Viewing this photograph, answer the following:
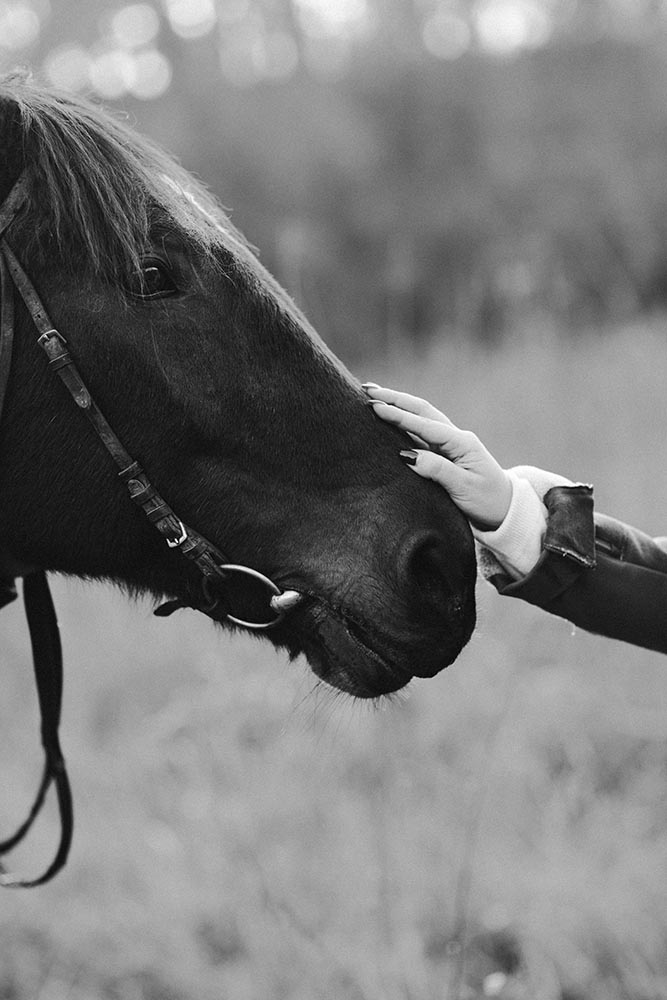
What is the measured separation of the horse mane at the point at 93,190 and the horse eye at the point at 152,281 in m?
0.02

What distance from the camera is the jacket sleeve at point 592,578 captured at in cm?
171

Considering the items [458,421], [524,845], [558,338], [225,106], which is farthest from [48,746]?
[225,106]

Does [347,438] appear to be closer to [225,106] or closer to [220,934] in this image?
[220,934]

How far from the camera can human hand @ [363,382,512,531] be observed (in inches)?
64.7

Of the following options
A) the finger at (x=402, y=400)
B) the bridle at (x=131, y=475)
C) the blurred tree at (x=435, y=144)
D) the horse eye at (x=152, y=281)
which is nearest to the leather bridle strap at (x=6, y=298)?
the bridle at (x=131, y=475)

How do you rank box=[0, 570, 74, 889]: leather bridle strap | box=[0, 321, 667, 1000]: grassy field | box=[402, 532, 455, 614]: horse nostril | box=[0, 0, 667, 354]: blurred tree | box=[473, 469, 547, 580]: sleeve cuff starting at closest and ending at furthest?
box=[402, 532, 455, 614]: horse nostril < box=[473, 469, 547, 580]: sleeve cuff < box=[0, 570, 74, 889]: leather bridle strap < box=[0, 321, 667, 1000]: grassy field < box=[0, 0, 667, 354]: blurred tree

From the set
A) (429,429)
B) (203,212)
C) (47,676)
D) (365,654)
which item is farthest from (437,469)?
(47,676)

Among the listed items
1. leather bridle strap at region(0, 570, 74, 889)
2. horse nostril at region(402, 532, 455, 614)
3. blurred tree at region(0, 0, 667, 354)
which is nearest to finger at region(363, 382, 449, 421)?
horse nostril at region(402, 532, 455, 614)

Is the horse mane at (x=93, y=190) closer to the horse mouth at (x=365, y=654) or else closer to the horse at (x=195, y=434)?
the horse at (x=195, y=434)

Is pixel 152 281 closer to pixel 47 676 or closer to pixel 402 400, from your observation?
pixel 402 400

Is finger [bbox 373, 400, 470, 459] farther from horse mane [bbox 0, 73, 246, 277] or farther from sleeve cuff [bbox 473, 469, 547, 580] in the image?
horse mane [bbox 0, 73, 246, 277]

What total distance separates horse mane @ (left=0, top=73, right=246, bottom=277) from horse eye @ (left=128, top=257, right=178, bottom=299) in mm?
20

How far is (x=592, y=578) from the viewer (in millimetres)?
1770

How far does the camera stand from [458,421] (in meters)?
6.04
